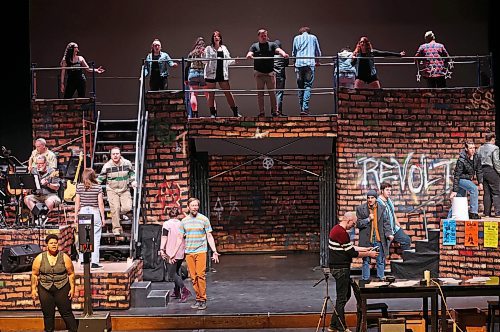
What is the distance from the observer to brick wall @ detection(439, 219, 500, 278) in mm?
12297

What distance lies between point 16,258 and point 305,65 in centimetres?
555

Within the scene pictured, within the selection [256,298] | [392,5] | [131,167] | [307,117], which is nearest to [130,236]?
[131,167]

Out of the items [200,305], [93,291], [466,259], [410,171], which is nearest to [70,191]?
[93,291]

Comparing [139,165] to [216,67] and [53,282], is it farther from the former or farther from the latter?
[53,282]

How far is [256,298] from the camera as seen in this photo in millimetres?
11938

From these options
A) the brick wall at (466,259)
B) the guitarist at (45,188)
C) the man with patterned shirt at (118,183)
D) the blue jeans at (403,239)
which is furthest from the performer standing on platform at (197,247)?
the brick wall at (466,259)

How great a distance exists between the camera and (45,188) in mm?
12602

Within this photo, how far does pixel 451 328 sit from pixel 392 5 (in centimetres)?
800

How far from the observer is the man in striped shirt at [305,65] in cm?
1388

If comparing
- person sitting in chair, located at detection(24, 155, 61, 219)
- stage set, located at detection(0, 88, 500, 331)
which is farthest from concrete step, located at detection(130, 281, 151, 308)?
person sitting in chair, located at detection(24, 155, 61, 219)

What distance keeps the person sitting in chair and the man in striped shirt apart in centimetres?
419

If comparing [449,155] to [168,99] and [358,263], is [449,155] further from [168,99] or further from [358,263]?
[168,99]

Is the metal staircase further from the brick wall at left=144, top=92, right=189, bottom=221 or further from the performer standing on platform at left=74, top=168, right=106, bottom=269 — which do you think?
the performer standing on platform at left=74, top=168, right=106, bottom=269

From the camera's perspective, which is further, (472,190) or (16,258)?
(472,190)
